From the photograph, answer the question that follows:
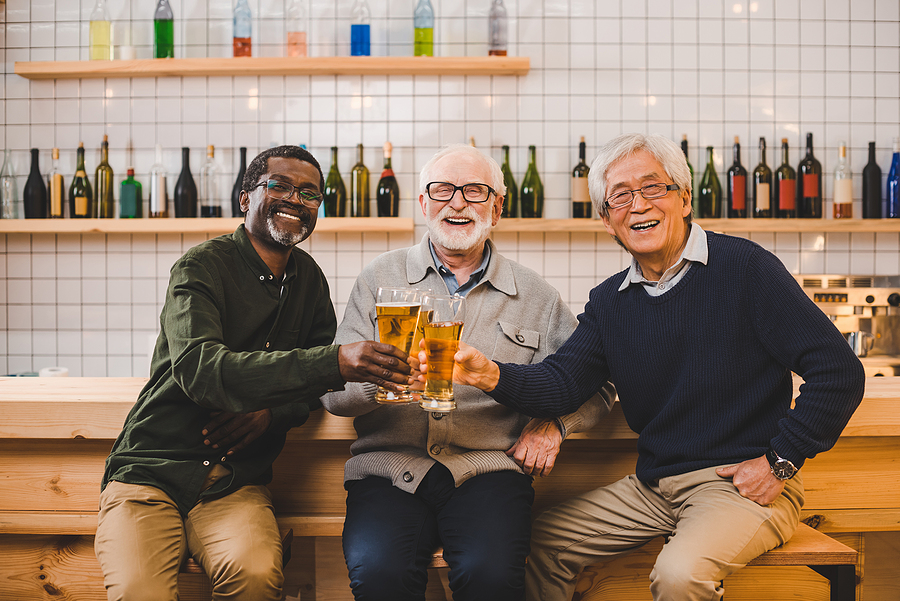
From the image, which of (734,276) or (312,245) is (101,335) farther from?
(734,276)

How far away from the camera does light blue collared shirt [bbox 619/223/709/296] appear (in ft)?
4.36

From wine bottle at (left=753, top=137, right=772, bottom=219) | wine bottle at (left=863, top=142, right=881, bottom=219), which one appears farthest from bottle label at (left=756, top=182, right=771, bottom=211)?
wine bottle at (left=863, top=142, right=881, bottom=219)

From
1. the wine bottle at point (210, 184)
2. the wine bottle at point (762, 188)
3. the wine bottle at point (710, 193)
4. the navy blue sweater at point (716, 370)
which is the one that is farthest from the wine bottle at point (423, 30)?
the navy blue sweater at point (716, 370)

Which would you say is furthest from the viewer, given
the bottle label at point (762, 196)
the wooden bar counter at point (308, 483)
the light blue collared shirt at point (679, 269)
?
the bottle label at point (762, 196)

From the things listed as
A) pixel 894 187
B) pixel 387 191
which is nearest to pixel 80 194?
pixel 387 191

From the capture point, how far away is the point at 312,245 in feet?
9.96

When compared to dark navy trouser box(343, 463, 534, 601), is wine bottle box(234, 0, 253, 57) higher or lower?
higher

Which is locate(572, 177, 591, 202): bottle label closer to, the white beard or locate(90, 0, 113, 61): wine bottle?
the white beard

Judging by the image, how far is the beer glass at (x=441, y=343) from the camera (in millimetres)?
1127

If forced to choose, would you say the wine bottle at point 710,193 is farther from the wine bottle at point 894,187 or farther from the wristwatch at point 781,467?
the wristwatch at point 781,467

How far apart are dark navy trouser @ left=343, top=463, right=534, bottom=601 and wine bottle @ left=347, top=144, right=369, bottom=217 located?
6.02ft

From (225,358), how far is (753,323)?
103cm

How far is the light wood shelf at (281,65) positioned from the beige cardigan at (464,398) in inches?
60.9

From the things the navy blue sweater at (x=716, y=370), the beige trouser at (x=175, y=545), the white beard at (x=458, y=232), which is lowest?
the beige trouser at (x=175, y=545)
